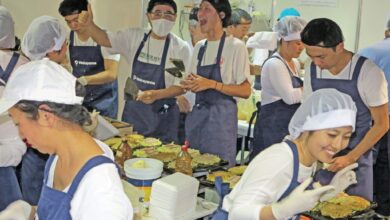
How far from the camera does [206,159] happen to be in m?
3.08

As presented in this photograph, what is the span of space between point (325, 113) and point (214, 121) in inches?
62.3

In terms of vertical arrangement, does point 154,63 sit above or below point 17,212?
above

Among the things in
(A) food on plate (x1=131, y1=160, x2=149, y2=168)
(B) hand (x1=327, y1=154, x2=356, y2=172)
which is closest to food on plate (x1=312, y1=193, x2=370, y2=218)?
(B) hand (x1=327, y1=154, x2=356, y2=172)

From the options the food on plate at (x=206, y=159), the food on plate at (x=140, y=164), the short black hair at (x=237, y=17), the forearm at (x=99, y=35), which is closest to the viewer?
the food on plate at (x=140, y=164)

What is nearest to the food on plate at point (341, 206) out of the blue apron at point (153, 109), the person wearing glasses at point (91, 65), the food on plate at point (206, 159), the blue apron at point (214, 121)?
the food on plate at point (206, 159)

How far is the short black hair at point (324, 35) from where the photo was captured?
2.79m

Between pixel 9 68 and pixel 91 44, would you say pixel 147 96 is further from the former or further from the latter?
pixel 9 68

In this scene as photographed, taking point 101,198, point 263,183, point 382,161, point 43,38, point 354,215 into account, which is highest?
point 43,38

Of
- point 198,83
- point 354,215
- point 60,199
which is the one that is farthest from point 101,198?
point 198,83

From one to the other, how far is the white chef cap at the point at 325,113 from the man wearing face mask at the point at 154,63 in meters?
1.68

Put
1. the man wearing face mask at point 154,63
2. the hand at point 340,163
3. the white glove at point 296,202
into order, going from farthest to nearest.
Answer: the man wearing face mask at point 154,63, the hand at point 340,163, the white glove at point 296,202

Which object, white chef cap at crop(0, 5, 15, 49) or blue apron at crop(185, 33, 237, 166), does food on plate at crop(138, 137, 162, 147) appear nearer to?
blue apron at crop(185, 33, 237, 166)

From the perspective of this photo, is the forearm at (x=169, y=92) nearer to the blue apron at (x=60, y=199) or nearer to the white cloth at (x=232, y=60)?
the white cloth at (x=232, y=60)

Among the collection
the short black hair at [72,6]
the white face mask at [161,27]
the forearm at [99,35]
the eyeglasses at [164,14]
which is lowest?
the forearm at [99,35]
